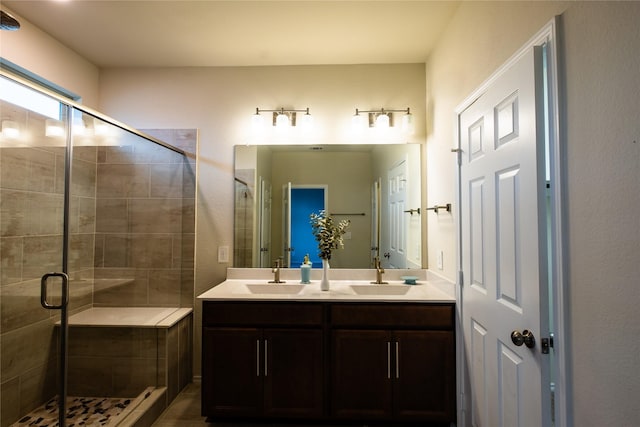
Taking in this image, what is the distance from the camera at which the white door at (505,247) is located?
1.13 metres

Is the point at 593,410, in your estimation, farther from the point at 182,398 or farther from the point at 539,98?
the point at 182,398

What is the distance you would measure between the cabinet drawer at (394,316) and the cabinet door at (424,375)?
0.18 ft

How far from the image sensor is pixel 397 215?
8.54ft

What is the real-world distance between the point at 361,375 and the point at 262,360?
0.63 meters

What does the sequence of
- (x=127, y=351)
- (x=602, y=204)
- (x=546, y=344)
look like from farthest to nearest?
(x=127, y=351)
(x=546, y=344)
(x=602, y=204)

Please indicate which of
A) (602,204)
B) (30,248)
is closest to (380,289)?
(602,204)

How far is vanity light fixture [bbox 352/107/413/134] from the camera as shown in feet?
8.40

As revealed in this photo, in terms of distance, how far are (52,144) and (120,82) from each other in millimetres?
1075

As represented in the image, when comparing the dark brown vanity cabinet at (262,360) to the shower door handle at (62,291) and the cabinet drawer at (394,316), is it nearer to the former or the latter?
the cabinet drawer at (394,316)

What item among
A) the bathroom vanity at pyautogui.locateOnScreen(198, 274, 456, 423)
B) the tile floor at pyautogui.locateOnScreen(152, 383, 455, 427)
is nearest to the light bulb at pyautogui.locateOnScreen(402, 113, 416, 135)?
the bathroom vanity at pyautogui.locateOnScreen(198, 274, 456, 423)

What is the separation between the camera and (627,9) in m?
0.83

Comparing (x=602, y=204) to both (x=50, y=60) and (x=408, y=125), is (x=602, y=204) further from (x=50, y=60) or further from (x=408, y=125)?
(x=50, y=60)

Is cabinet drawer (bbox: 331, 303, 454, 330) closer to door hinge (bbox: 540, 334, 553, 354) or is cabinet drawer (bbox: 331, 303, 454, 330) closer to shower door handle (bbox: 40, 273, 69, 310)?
door hinge (bbox: 540, 334, 553, 354)

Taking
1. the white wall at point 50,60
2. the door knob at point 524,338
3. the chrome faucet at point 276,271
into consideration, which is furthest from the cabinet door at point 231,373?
the white wall at point 50,60
